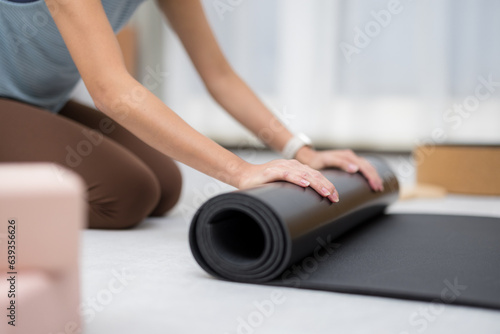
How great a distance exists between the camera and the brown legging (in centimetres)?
147

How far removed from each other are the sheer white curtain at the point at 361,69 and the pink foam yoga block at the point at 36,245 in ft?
10.5

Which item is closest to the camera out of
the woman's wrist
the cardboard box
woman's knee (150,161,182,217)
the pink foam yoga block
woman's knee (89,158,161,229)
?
the pink foam yoga block

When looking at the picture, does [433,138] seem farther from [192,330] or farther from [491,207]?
[192,330]

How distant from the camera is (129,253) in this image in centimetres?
121

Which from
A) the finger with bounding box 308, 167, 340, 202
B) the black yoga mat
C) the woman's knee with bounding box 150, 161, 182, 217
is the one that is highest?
the finger with bounding box 308, 167, 340, 202

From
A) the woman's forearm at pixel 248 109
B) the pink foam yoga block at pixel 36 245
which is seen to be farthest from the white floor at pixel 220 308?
the woman's forearm at pixel 248 109

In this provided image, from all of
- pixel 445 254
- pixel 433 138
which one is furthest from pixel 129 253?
pixel 433 138

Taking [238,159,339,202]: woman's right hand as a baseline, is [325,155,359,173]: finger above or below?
below

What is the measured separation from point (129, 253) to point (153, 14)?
129 inches

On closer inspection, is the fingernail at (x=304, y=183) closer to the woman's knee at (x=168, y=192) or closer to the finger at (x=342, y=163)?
the finger at (x=342, y=163)

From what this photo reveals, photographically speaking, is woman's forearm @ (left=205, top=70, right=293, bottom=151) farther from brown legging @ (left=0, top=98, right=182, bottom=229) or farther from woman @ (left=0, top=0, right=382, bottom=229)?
brown legging @ (left=0, top=98, right=182, bottom=229)

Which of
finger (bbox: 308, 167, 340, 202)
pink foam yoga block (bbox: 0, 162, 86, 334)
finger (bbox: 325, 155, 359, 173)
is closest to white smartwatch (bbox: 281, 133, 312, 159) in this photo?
finger (bbox: 325, 155, 359, 173)

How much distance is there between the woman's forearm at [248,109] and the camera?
1.68 metres

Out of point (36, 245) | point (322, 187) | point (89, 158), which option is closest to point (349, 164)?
point (322, 187)
